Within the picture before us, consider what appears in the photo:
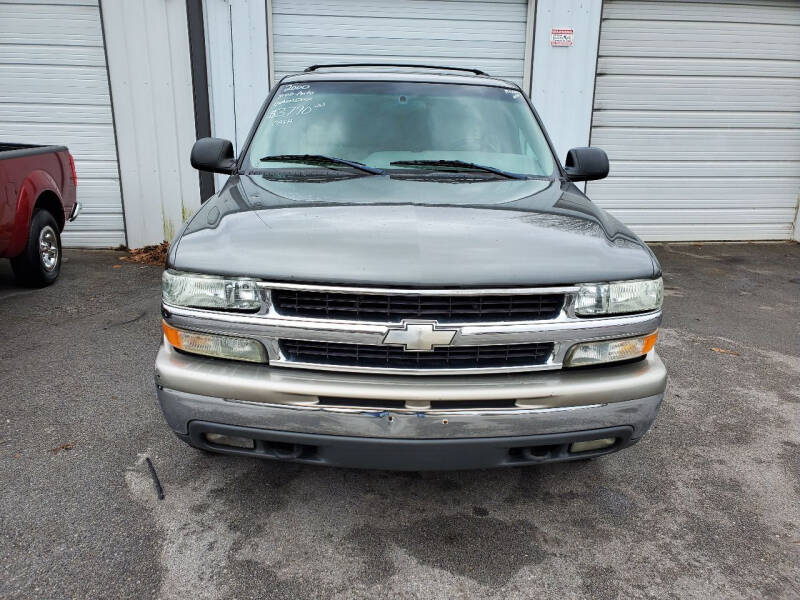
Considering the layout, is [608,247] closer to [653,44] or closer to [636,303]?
[636,303]

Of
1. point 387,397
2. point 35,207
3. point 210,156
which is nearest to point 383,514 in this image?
point 387,397

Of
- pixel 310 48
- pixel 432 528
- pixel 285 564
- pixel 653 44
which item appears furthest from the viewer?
pixel 653 44

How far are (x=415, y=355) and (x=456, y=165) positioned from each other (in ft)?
4.44

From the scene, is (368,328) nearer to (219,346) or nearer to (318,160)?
(219,346)

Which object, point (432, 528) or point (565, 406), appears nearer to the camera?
point (565, 406)

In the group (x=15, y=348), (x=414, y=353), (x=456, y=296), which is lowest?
(x=15, y=348)

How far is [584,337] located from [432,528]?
959mm

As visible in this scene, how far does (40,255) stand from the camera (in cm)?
553

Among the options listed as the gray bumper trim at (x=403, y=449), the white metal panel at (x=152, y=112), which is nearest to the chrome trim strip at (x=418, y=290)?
the gray bumper trim at (x=403, y=449)

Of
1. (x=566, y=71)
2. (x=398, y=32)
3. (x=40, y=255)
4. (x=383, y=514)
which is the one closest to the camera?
(x=383, y=514)

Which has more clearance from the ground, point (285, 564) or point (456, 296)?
point (456, 296)

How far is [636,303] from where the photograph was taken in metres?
2.14

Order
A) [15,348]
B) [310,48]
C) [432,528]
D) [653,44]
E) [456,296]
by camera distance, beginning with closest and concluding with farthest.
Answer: [456,296] < [432,528] < [15,348] < [310,48] < [653,44]

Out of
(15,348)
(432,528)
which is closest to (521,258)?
(432,528)
